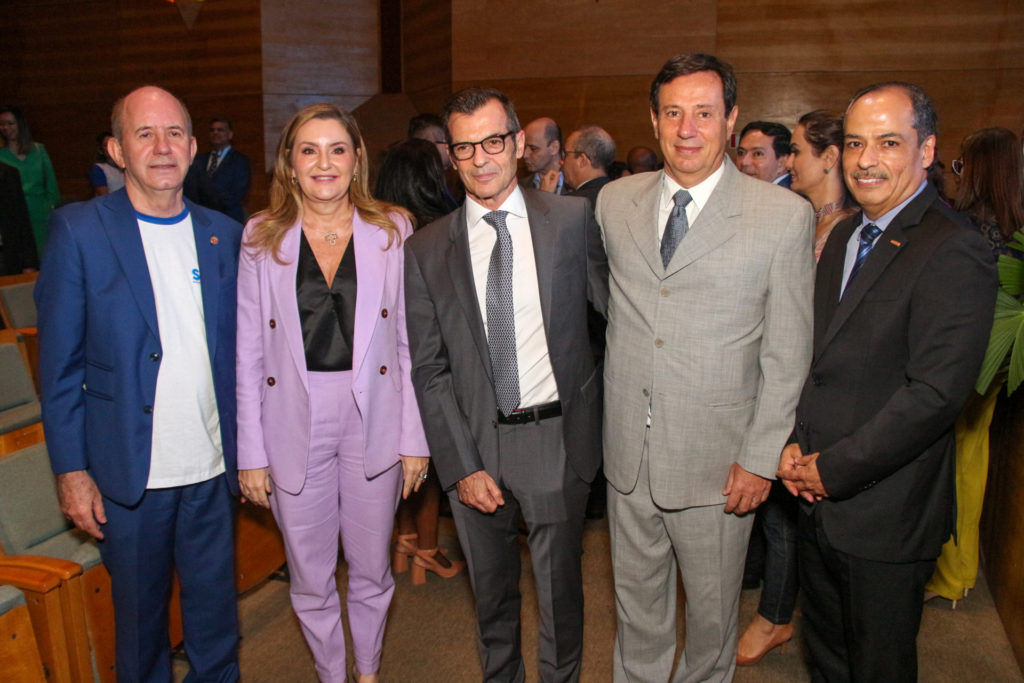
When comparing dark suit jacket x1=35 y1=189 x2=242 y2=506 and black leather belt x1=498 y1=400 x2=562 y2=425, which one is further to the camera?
black leather belt x1=498 y1=400 x2=562 y2=425

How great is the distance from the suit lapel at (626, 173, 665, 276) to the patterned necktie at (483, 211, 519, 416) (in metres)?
0.35

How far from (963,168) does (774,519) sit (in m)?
1.93

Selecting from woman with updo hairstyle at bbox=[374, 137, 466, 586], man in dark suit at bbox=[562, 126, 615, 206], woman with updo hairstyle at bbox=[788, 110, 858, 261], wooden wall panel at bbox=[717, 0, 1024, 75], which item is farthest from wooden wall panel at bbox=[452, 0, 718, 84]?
woman with updo hairstyle at bbox=[374, 137, 466, 586]

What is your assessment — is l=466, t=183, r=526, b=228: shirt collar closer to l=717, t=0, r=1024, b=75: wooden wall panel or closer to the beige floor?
the beige floor

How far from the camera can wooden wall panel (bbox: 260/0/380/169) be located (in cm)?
885

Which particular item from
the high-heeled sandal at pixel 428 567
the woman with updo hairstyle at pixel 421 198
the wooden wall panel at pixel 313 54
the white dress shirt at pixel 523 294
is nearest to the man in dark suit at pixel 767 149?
the woman with updo hairstyle at pixel 421 198

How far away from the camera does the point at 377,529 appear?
7.68 ft

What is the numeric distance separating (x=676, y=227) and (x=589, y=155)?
8.10ft

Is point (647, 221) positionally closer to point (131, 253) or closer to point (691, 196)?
point (691, 196)

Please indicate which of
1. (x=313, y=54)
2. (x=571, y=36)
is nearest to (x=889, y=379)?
(x=571, y=36)

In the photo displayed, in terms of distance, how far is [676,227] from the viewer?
198 cm

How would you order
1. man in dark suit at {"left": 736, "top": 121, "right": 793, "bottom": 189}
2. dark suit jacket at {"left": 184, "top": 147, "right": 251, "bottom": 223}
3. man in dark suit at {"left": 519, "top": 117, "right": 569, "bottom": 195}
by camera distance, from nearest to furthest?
man in dark suit at {"left": 736, "top": 121, "right": 793, "bottom": 189}
man in dark suit at {"left": 519, "top": 117, "right": 569, "bottom": 195}
dark suit jacket at {"left": 184, "top": 147, "right": 251, "bottom": 223}

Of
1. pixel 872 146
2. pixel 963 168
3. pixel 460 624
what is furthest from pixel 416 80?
pixel 872 146

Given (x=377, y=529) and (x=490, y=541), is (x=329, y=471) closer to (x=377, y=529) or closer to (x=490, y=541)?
(x=377, y=529)
